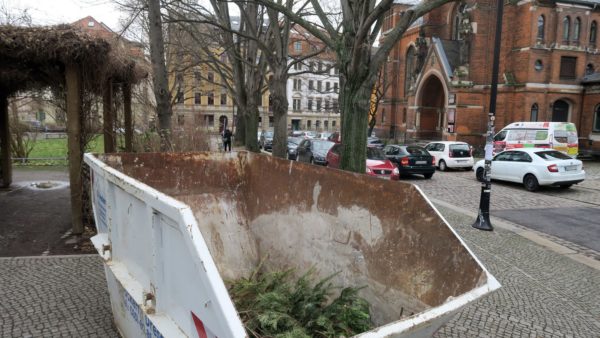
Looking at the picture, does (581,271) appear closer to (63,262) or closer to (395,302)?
(395,302)

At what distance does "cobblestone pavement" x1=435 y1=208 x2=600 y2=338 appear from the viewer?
4.42 metres

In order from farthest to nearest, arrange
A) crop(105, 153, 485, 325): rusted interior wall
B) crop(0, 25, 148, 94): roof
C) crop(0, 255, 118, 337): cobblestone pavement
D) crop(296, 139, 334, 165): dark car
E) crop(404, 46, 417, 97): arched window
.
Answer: crop(404, 46, 417, 97): arched window
crop(296, 139, 334, 165): dark car
crop(0, 25, 148, 94): roof
crop(0, 255, 118, 337): cobblestone pavement
crop(105, 153, 485, 325): rusted interior wall

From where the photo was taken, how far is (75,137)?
7.02 m

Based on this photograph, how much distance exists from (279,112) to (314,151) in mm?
4391

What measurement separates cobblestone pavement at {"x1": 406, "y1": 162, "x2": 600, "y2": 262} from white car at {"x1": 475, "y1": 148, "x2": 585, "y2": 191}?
0.38 meters

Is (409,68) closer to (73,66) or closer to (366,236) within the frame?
(73,66)

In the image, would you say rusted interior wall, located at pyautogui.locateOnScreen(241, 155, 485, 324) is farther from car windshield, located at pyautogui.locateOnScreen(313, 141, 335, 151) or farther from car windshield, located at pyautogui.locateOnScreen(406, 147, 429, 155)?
car windshield, located at pyautogui.locateOnScreen(313, 141, 335, 151)

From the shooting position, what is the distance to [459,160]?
21.4 metres

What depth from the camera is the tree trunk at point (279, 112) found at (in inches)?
605

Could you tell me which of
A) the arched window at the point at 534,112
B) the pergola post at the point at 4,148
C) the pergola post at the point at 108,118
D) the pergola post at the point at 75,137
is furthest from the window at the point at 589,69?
the pergola post at the point at 4,148

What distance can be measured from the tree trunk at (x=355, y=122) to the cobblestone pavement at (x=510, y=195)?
14.1ft

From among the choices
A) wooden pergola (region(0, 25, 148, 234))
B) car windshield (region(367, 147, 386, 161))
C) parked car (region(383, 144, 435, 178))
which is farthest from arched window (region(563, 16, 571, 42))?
wooden pergola (region(0, 25, 148, 234))

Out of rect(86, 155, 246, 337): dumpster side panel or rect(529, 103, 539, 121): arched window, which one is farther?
rect(529, 103, 539, 121): arched window

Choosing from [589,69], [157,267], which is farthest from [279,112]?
[589,69]
